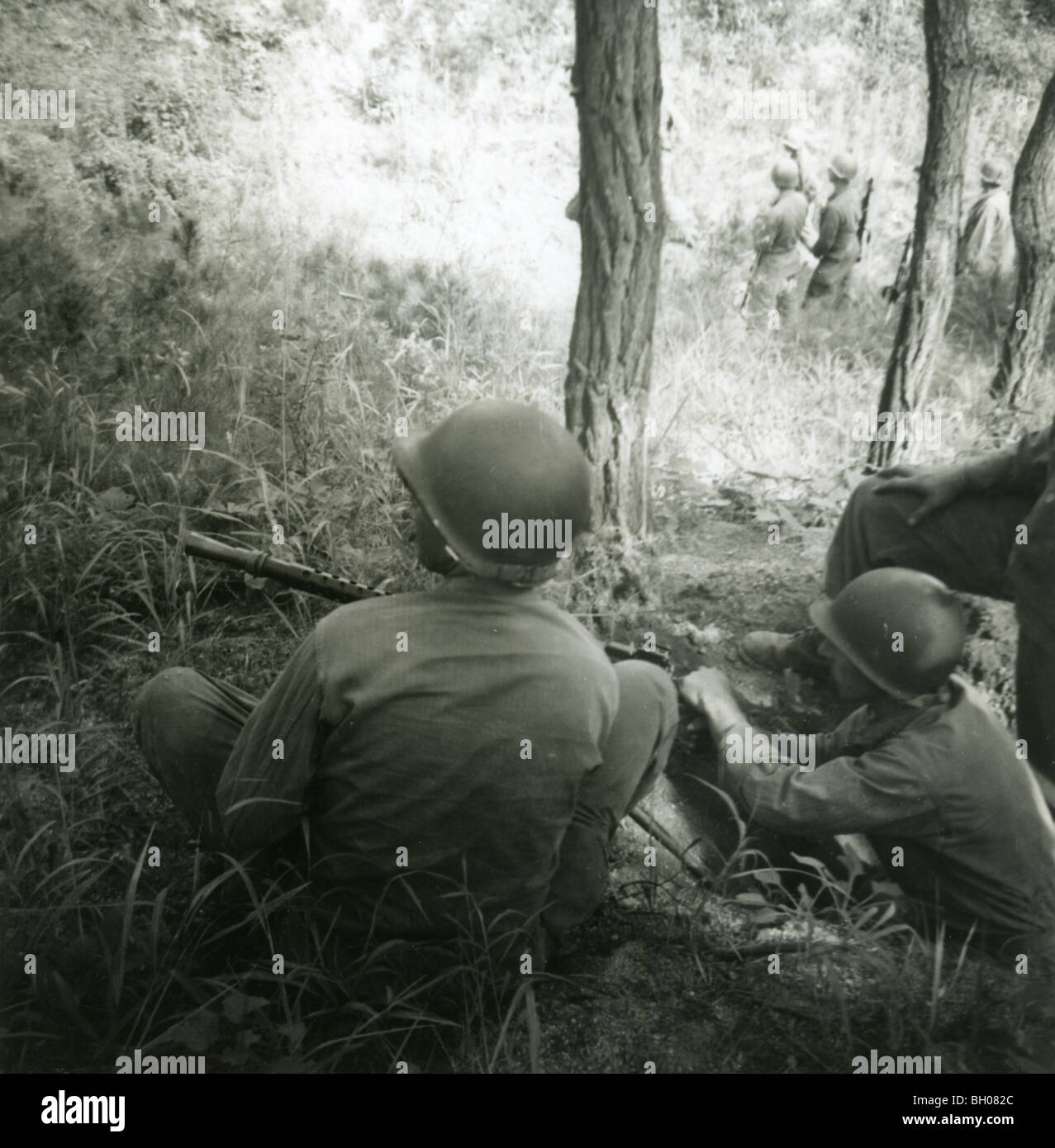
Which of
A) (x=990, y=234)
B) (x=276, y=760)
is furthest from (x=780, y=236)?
(x=276, y=760)

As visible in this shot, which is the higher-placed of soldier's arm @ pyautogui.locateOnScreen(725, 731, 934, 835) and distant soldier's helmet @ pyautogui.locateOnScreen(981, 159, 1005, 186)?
distant soldier's helmet @ pyautogui.locateOnScreen(981, 159, 1005, 186)

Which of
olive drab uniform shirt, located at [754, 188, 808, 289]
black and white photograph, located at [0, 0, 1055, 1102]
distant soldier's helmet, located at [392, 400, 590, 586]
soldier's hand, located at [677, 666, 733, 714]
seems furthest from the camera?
soldier's hand, located at [677, 666, 733, 714]

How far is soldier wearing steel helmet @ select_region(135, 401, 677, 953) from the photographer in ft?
6.36

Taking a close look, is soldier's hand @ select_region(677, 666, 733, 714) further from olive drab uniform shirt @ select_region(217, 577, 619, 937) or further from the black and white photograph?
olive drab uniform shirt @ select_region(217, 577, 619, 937)

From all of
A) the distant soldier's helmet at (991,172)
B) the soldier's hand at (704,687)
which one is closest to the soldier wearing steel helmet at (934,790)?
the soldier's hand at (704,687)

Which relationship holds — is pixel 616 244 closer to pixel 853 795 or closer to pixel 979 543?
pixel 979 543

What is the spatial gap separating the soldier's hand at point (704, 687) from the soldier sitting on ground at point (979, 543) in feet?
0.38

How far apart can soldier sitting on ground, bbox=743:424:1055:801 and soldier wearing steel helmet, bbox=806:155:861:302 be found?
1.65 ft

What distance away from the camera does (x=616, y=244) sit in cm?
255

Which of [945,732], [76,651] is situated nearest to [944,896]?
[945,732]

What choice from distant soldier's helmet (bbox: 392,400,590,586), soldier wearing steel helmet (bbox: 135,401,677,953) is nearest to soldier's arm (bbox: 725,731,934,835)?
soldier wearing steel helmet (bbox: 135,401,677,953)

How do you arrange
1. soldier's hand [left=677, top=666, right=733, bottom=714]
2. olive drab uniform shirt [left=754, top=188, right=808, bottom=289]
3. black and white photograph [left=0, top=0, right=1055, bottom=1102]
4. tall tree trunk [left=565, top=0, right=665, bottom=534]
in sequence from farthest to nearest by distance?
soldier's hand [left=677, top=666, right=733, bottom=714]
olive drab uniform shirt [left=754, top=188, right=808, bottom=289]
tall tree trunk [left=565, top=0, right=665, bottom=534]
black and white photograph [left=0, top=0, right=1055, bottom=1102]

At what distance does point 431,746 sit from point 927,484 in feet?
5.23

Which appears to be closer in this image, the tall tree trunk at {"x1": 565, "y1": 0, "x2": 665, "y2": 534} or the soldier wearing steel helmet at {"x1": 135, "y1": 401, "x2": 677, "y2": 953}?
the soldier wearing steel helmet at {"x1": 135, "y1": 401, "x2": 677, "y2": 953}
